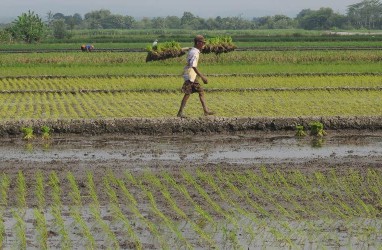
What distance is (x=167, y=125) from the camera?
11609mm

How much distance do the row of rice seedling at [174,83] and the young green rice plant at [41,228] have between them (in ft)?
31.7

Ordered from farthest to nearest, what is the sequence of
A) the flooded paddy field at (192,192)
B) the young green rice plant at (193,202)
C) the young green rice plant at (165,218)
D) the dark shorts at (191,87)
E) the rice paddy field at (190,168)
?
the dark shorts at (191,87)
the young green rice plant at (193,202)
the rice paddy field at (190,168)
the flooded paddy field at (192,192)
the young green rice plant at (165,218)

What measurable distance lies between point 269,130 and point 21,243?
Result: 20.3ft

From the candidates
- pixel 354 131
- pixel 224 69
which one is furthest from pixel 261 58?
pixel 354 131

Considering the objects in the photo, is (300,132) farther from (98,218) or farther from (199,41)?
(98,218)

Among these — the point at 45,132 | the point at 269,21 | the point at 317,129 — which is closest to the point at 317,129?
the point at 317,129

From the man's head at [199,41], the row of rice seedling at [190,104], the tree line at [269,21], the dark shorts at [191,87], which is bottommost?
the tree line at [269,21]

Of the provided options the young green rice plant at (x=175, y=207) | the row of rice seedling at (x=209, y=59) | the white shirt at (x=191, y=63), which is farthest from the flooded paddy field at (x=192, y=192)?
the row of rice seedling at (x=209, y=59)

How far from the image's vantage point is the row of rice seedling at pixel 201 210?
6.15m

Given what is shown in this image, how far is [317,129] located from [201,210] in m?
4.88

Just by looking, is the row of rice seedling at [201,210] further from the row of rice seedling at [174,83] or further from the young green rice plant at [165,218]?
the row of rice seedling at [174,83]

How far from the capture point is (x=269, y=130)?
11789mm

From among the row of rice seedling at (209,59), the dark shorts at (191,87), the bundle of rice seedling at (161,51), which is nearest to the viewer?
the dark shorts at (191,87)

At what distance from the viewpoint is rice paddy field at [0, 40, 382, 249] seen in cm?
633
